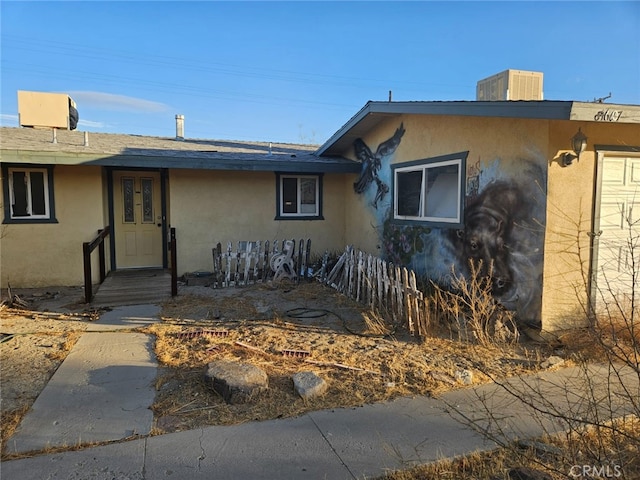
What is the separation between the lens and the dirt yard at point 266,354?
3904 millimetres

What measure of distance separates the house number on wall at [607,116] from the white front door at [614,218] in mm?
902

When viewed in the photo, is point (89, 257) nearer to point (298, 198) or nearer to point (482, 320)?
A: point (298, 198)

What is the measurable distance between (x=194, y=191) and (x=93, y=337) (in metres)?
4.84

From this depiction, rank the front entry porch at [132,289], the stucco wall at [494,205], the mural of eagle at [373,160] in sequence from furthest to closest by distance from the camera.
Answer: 1. the mural of eagle at [373,160]
2. the front entry porch at [132,289]
3. the stucco wall at [494,205]

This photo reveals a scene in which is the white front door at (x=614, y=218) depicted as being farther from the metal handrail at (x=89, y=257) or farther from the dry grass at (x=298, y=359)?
the metal handrail at (x=89, y=257)

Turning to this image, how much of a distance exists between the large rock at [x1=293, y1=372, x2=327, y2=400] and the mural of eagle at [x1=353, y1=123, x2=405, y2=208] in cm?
576

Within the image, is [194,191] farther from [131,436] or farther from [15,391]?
[131,436]

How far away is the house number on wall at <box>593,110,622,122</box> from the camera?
15.7 ft

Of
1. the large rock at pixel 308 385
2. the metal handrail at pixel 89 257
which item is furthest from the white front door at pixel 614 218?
the metal handrail at pixel 89 257

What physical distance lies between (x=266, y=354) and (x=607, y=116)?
4.78m

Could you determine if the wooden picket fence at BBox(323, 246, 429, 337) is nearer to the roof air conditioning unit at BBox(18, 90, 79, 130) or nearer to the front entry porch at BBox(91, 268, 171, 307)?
the front entry porch at BBox(91, 268, 171, 307)

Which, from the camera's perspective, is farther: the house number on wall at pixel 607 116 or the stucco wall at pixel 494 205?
the stucco wall at pixel 494 205

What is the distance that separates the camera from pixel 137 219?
10.1 meters

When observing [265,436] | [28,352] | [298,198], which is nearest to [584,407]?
[265,436]
